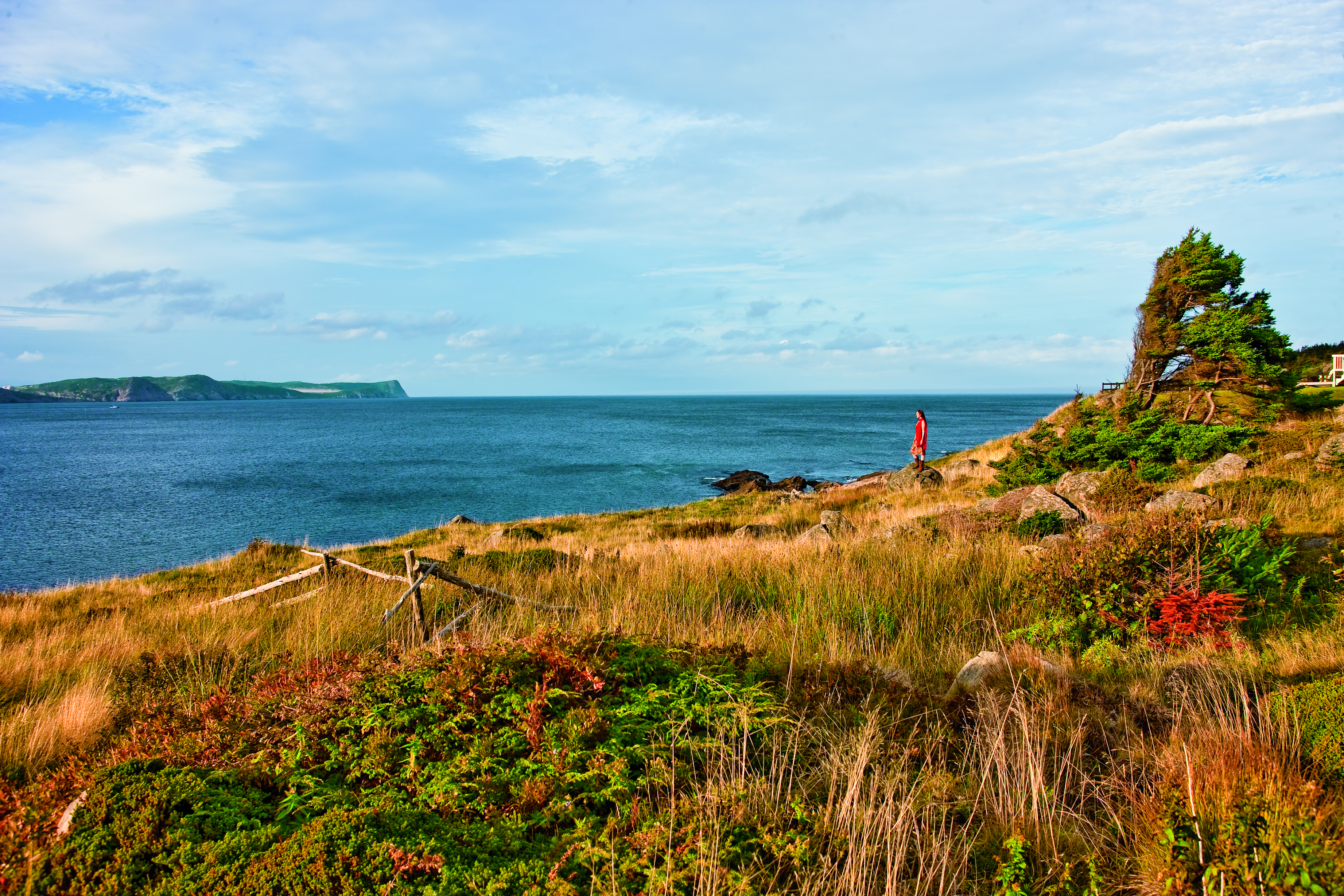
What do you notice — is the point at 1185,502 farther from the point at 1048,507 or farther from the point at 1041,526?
the point at 1041,526

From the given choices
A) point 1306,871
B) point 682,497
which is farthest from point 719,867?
point 682,497

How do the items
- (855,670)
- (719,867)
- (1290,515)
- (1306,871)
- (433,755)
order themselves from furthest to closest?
(1290,515) → (855,670) → (433,755) → (719,867) → (1306,871)

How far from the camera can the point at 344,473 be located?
171ft

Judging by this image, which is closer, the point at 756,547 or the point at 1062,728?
the point at 1062,728

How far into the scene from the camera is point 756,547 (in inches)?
417

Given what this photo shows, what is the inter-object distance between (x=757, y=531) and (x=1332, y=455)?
10.3 m

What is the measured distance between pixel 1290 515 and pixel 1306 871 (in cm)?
896

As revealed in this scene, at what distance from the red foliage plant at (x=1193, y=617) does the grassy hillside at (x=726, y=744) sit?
3 cm

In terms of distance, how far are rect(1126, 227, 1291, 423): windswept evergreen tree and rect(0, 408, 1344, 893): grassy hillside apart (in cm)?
1545

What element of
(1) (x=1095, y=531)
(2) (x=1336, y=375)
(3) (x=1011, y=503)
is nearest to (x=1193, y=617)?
(1) (x=1095, y=531)

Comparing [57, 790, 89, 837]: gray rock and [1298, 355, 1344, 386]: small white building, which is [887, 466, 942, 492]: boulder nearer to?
[1298, 355, 1344, 386]: small white building

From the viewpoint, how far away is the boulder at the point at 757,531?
14.0 meters

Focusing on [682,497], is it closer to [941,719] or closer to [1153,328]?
[1153,328]

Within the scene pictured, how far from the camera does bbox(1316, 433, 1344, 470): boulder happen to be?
37.9ft
